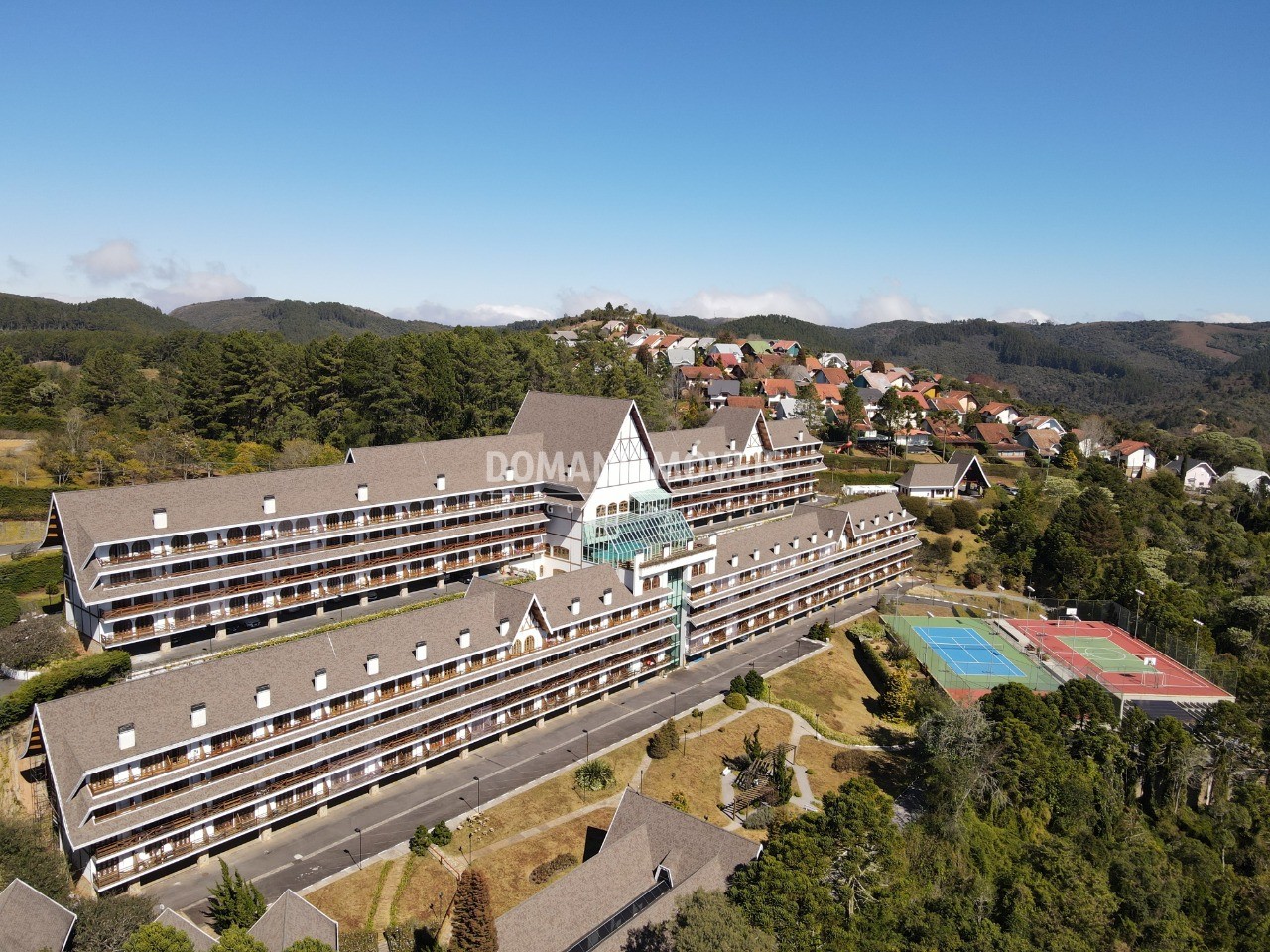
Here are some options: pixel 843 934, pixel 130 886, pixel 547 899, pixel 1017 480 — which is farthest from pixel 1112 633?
pixel 130 886

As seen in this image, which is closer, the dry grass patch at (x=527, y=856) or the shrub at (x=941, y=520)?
the dry grass patch at (x=527, y=856)

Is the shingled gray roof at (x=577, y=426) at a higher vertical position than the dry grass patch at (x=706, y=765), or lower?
higher

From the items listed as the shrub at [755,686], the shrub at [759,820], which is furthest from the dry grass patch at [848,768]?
the shrub at [759,820]

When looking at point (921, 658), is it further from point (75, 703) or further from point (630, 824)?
point (75, 703)

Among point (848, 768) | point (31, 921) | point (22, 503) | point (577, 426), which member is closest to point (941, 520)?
point (577, 426)

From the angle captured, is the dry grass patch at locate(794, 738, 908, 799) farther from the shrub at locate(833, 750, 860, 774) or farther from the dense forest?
the dense forest

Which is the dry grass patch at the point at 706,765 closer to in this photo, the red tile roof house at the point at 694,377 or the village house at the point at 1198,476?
the red tile roof house at the point at 694,377

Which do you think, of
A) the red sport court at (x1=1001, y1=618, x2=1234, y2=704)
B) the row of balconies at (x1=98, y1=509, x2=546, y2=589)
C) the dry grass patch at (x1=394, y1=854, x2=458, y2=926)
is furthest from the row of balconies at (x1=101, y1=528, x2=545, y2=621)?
the red sport court at (x1=1001, y1=618, x2=1234, y2=704)
